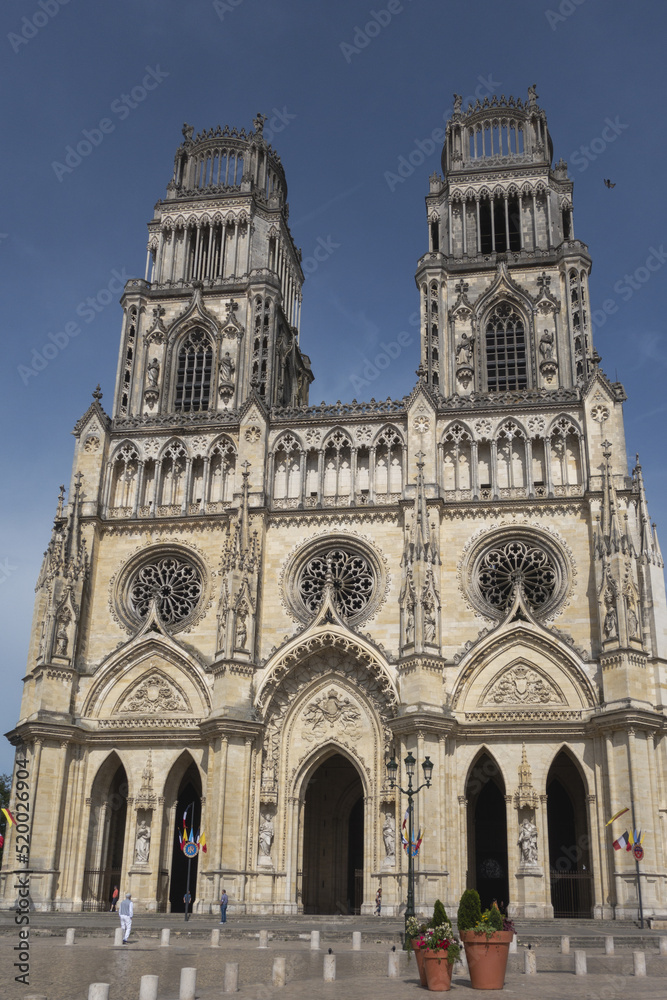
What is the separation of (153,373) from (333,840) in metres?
23.0

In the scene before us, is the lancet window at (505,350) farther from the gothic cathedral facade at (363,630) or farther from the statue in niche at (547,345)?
the statue in niche at (547,345)

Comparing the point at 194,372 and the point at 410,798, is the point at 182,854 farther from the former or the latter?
the point at 194,372

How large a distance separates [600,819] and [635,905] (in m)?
2.97

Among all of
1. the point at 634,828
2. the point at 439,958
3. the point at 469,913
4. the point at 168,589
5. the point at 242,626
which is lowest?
the point at 439,958

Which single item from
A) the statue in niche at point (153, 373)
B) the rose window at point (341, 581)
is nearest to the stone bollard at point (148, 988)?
the rose window at point (341, 581)

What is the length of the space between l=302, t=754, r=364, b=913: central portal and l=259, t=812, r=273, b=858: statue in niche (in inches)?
116

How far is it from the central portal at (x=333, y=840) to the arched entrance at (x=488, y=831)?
16.5 ft

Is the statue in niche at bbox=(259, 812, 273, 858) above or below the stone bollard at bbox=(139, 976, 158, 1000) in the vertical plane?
above

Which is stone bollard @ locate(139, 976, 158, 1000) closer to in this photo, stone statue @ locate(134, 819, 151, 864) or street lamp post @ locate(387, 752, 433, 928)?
street lamp post @ locate(387, 752, 433, 928)

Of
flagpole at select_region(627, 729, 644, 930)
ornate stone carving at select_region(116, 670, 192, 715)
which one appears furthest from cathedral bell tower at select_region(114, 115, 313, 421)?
flagpole at select_region(627, 729, 644, 930)

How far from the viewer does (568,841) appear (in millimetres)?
38844

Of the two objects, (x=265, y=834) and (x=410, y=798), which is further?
(x=265, y=834)

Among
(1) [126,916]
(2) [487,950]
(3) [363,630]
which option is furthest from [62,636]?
(2) [487,950]

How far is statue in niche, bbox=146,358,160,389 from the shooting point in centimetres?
4649
